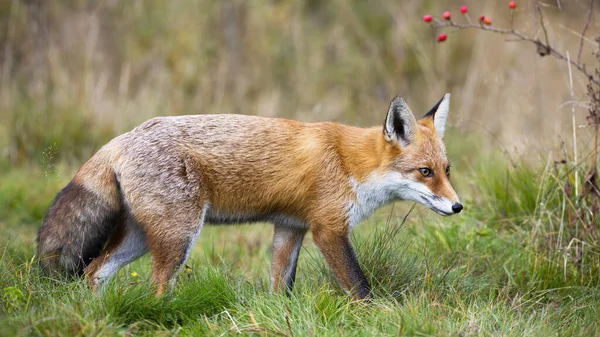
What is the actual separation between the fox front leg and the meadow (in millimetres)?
Result: 139

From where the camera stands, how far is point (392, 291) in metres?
4.83

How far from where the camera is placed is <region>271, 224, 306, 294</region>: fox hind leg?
5195 millimetres

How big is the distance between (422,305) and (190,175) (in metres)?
1.92

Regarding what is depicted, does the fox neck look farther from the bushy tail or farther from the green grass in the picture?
the bushy tail

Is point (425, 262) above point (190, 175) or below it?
below

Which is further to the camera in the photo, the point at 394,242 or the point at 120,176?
the point at 394,242

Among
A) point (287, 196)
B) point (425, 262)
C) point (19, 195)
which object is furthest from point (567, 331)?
point (19, 195)

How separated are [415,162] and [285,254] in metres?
1.29

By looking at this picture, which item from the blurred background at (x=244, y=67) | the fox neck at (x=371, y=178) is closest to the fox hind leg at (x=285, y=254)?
the fox neck at (x=371, y=178)

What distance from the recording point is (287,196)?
5.06 meters

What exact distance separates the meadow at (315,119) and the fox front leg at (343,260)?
139mm

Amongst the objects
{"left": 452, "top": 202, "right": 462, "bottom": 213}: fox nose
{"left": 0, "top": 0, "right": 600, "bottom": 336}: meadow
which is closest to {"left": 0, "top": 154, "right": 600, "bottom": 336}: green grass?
{"left": 0, "top": 0, "right": 600, "bottom": 336}: meadow

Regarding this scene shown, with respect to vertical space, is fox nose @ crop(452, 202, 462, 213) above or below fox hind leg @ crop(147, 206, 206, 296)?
above

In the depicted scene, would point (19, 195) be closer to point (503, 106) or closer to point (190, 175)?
point (190, 175)
